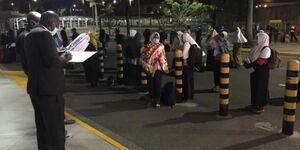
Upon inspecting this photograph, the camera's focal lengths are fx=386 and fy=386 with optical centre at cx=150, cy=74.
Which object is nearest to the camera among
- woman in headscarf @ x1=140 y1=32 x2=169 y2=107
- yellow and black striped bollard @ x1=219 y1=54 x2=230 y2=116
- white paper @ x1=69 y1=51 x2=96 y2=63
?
white paper @ x1=69 y1=51 x2=96 y2=63

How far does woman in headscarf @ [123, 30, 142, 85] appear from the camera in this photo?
10.3 meters

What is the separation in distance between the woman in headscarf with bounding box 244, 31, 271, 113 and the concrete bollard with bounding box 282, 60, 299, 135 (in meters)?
1.23

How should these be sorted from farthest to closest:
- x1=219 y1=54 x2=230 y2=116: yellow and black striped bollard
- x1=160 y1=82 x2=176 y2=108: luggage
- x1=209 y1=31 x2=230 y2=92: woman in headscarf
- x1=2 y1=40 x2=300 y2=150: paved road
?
x1=209 y1=31 x2=230 y2=92: woman in headscarf < x1=160 y1=82 x2=176 y2=108: luggage < x1=219 y1=54 x2=230 y2=116: yellow and black striped bollard < x1=2 y1=40 x2=300 y2=150: paved road

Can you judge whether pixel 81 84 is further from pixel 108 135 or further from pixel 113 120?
pixel 108 135

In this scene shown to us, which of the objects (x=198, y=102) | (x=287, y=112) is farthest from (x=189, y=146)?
(x=198, y=102)

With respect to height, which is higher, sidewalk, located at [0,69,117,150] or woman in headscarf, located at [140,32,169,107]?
woman in headscarf, located at [140,32,169,107]

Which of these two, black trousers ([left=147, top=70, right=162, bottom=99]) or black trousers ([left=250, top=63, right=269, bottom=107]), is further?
black trousers ([left=147, top=70, right=162, bottom=99])

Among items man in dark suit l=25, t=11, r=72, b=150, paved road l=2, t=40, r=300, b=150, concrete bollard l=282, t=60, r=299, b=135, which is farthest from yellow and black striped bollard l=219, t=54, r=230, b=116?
man in dark suit l=25, t=11, r=72, b=150

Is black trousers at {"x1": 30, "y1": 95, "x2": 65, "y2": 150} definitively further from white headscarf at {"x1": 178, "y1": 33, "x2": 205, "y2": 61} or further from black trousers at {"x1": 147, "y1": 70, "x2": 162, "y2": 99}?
white headscarf at {"x1": 178, "y1": 33, "x2": 205, "y2": 61}

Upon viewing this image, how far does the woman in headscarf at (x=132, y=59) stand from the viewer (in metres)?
10.3

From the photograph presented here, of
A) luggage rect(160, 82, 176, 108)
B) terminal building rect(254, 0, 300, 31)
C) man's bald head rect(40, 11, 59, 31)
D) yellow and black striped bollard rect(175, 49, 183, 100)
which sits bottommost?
luggage rect(160, 82, 176, 108)

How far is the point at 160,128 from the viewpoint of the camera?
6.66 m

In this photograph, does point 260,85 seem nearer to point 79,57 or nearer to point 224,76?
point 224,76

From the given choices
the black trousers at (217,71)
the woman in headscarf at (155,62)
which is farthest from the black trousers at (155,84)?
the black trousers at (217,71)
